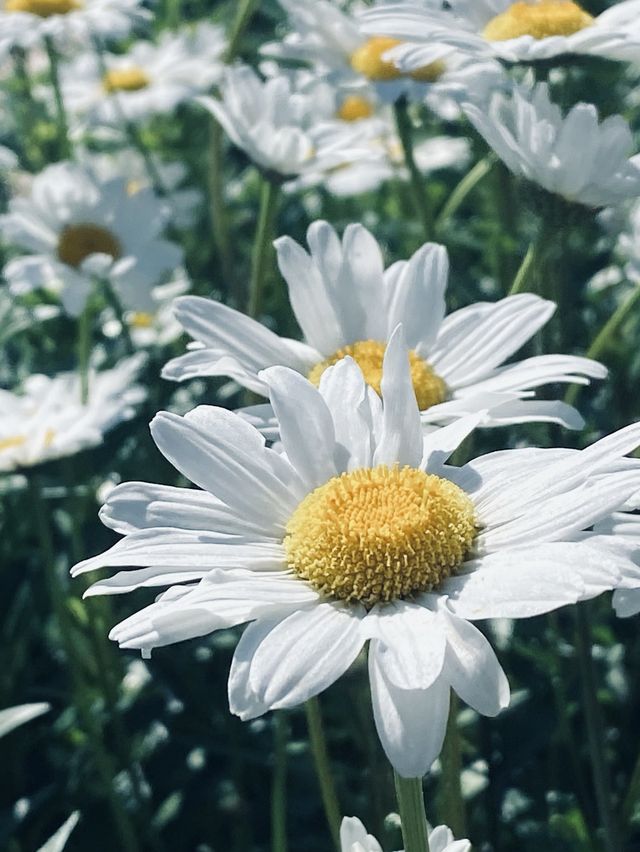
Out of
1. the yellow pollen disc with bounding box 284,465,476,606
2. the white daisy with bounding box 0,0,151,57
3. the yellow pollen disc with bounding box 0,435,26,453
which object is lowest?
the yellow pollen disc with bounding box 0,435,26,453

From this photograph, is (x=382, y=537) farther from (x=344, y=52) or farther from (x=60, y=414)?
(x=344, y=52)

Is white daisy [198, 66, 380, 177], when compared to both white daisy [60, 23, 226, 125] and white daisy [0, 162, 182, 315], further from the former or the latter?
white daisy [60, 23, 226, 125]

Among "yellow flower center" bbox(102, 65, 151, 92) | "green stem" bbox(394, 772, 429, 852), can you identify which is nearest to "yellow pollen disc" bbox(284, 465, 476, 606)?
"green stem" bbox(394, 772, 429, 852)

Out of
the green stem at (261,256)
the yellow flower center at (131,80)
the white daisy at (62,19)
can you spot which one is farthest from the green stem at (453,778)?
the yellow flower center at (131,80)

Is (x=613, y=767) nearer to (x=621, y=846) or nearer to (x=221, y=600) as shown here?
(x=621, y=846)

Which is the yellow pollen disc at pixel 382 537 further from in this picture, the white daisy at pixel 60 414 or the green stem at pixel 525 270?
the white daisy at pixel 60 414
